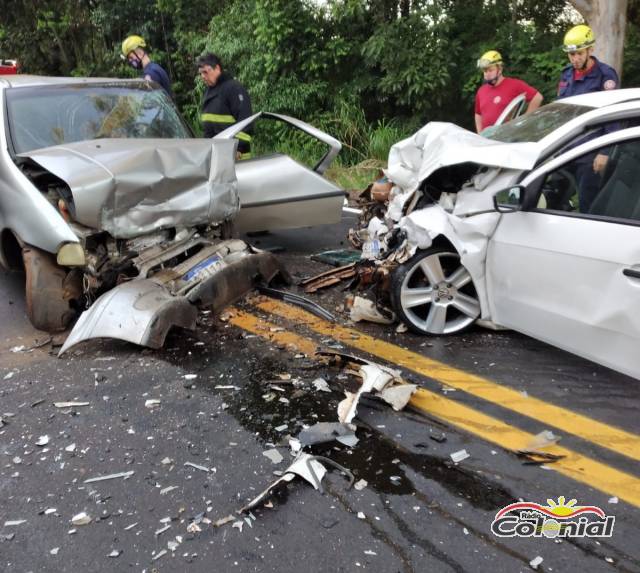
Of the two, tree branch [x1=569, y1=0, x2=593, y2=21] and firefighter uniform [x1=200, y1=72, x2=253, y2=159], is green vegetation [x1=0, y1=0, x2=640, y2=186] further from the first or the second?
firefighter uniform [x1=200, y1=72, x2=253, y2=159]

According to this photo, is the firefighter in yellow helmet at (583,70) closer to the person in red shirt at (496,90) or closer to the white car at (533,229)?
the person in red shirt at (496,90)

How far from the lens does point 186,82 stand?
14.2 m

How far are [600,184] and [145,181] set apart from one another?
283 cm

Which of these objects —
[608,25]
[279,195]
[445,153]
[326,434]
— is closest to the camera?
[326,434]

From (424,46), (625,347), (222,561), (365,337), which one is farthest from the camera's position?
(424,46)

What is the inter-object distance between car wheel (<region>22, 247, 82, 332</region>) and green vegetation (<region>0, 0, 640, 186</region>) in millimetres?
5746

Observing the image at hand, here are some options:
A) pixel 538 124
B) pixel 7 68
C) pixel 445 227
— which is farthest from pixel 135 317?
pixel 7 68

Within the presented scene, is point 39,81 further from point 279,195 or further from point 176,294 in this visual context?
point 176,294

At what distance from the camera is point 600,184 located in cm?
318

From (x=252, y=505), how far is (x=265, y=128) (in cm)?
1018

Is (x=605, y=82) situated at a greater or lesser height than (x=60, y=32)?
lesser

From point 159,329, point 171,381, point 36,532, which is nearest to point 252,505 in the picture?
point 36,532

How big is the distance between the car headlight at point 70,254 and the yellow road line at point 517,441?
225 centimetres

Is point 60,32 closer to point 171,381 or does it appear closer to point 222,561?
point 171,381
